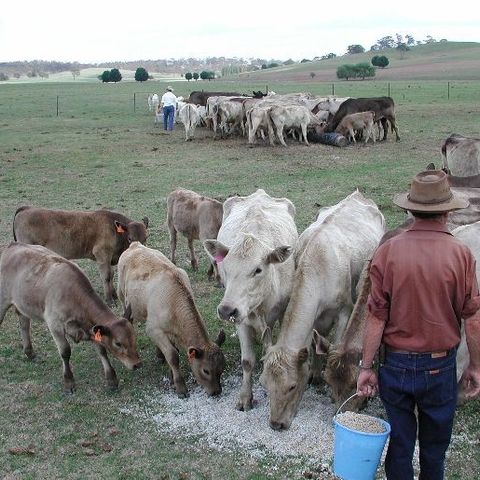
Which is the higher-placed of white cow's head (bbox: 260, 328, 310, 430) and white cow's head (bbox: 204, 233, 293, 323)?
white cow's head (bbox: 204, 233, 293, 323)

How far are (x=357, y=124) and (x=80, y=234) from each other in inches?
608

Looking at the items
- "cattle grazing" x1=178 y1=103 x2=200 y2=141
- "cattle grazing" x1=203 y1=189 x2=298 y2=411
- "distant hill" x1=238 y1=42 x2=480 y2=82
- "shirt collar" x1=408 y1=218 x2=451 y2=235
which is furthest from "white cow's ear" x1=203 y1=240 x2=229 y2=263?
"distant hill" x1=238 y1=42 x2=480 y2=82

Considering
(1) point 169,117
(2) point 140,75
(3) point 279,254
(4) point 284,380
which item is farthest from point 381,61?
(4) point 284,380

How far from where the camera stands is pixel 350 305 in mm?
6477

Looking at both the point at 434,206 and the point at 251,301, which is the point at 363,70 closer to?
the point at 251,301

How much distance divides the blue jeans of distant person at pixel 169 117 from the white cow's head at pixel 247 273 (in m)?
21.6

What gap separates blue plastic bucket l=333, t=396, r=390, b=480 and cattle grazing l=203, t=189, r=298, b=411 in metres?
1.52

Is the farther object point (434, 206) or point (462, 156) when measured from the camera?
point (462, 156)

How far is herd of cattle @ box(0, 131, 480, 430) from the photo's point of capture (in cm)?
548

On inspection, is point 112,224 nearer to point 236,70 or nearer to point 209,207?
point 209,207

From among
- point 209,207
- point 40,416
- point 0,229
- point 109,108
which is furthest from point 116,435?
point 109,108

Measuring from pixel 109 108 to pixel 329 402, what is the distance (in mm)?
34615

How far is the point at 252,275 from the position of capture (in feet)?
18.5

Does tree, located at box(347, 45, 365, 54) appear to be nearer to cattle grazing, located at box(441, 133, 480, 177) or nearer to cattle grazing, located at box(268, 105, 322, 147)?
cattle grazing, located at box(268, 105, 322, 147)
